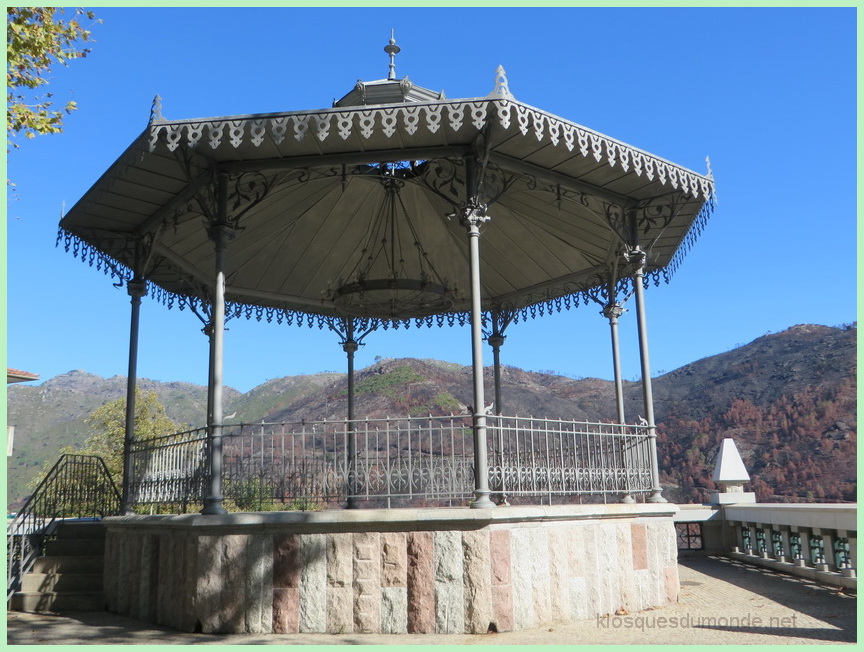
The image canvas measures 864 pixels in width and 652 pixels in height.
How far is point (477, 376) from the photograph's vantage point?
318 inches

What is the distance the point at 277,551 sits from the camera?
7.61 meters

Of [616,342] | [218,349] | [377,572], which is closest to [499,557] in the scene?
[377,572]

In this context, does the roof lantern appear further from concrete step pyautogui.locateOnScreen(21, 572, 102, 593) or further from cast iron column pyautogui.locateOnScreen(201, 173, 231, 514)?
concrete step pyautogui.locateOnScreen(21, 572, 102, 593)

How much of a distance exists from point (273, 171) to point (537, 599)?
5564 millimetres

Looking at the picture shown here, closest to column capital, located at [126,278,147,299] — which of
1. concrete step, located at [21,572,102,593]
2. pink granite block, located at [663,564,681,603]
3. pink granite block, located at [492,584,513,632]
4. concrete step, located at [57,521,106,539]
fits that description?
concrete step, located at [57,521,106,539]

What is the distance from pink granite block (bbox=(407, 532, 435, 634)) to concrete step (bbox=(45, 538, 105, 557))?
554cm

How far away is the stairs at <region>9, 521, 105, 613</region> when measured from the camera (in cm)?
984

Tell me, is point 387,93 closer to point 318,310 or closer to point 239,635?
point 318,310

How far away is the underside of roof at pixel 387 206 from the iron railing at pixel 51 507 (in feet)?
10.4

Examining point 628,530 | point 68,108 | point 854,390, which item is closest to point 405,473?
point 628,530

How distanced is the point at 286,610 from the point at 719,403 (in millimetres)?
42591

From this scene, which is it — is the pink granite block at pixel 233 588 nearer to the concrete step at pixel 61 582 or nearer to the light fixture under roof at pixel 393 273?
the concrete step at pixel 61 582

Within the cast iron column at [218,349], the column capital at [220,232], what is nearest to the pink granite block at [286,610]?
the cast iron column at [218,349]

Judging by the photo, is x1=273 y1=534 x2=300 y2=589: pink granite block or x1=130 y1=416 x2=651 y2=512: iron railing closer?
x1=273 y1=534 x2=300 y2=589: pink granite block
